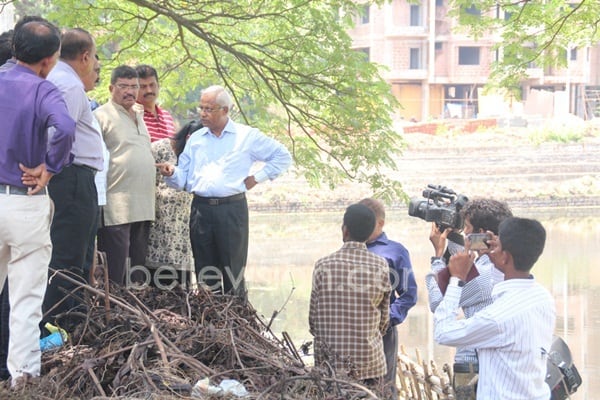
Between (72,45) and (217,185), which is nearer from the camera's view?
(72,45)

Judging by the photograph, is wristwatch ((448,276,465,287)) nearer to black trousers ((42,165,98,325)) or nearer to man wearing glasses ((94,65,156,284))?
black trousers ((42,165,98,325))

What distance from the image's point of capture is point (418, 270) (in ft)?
73.2

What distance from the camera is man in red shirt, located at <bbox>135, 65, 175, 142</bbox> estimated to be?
625 centimetres

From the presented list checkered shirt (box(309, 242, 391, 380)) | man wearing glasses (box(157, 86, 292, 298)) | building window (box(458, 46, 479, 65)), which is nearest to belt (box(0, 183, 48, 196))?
checkered shirt (box(309, 242, 391, 380))

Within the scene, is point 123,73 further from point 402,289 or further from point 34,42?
point 402,289

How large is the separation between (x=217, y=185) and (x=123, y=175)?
62cm

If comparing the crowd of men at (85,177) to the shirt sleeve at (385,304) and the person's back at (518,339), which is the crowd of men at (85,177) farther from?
the person's back at (518,339)

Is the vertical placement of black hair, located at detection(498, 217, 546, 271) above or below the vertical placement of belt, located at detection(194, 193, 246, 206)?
above

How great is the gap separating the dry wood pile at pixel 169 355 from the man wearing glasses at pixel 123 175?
3.91 feet

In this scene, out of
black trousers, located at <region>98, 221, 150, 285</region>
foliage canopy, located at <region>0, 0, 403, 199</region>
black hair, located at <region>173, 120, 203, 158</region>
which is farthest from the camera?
foliage canopy, located at <region>0, 0, 403, 199</region>

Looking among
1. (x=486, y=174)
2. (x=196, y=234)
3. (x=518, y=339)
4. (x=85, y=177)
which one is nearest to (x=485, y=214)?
(x=518, y=339)

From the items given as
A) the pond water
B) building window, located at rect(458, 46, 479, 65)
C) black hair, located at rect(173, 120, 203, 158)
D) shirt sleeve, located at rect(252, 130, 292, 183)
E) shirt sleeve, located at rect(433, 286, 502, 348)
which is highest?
building window, located at rect(458, 46, 479, 65)

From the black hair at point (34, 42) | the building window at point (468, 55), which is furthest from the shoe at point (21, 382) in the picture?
the building window at point (468, 55)

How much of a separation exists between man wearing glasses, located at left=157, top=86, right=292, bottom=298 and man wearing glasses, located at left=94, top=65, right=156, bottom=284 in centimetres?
21
